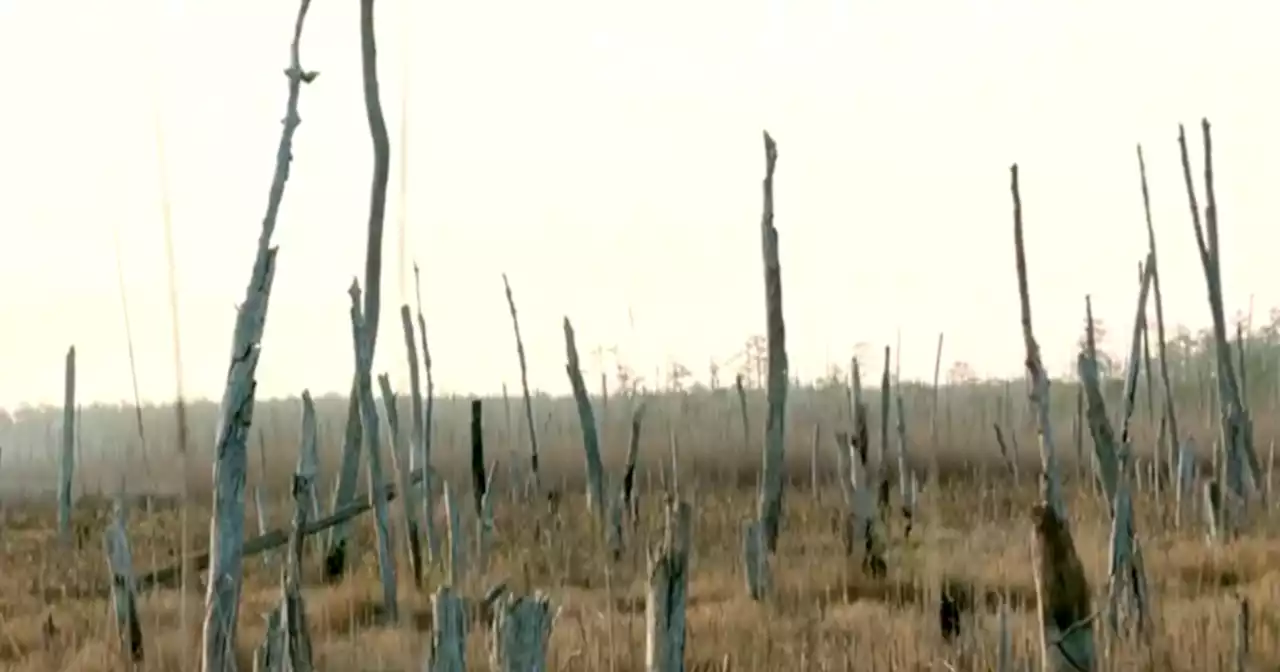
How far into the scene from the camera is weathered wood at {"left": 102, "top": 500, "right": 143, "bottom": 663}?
15.6 ft

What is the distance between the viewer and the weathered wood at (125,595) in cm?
475

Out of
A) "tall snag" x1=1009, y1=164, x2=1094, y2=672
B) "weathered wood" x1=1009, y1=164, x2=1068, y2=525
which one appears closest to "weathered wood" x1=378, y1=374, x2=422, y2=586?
"weathered wood" x1=1009, y1=164, x2=1068, y2=525

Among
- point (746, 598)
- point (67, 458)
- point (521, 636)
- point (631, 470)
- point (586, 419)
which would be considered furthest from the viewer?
point (67, 458)

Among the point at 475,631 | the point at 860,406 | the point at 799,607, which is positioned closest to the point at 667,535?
the point at 475,631

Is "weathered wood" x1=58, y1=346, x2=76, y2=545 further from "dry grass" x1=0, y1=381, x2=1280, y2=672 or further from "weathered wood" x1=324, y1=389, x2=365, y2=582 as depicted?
"weathered wood" x1=324, y1=389, x2=365, y2=582

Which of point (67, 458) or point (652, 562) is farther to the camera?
point (67, 458)

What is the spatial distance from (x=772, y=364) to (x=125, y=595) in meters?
3.32

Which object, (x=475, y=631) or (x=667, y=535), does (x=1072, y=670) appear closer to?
(x=667, y=535)

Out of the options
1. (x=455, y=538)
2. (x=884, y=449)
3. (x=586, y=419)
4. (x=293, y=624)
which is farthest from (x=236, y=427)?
(x=586, y=419)

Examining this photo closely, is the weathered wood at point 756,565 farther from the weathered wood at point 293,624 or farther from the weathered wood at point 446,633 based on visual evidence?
the weathered wood at point 446,633

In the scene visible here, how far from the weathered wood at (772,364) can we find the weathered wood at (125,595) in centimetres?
285

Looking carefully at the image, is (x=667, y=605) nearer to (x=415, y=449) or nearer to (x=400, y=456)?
(x=400, y=456)

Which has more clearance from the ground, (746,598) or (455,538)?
(455,538)

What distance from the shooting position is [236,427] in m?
3.20
